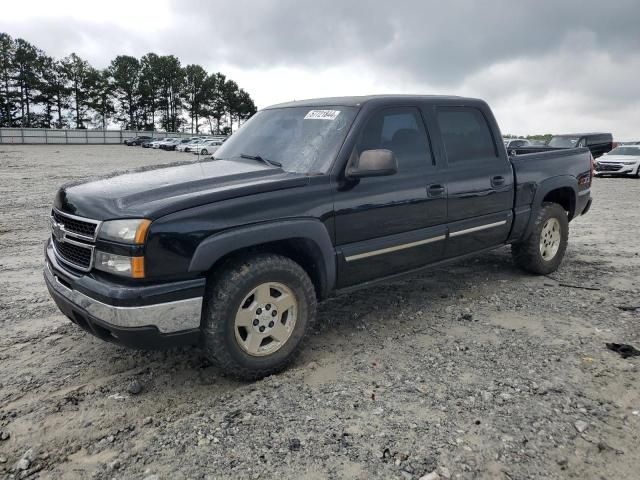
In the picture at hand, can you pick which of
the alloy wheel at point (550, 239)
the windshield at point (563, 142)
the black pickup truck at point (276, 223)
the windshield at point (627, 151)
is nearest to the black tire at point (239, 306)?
the black pickup truck at point (276, 223)

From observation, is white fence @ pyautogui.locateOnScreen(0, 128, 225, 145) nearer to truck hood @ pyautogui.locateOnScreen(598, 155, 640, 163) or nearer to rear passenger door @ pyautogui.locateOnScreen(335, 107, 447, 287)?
truck hood @ pyautogui.locateOnScreen(598, 155, 640, 163)

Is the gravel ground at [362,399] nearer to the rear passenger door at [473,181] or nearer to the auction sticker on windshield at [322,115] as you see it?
the rear passenger door at [473,181]

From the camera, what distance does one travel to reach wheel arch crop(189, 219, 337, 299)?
308 centimetres

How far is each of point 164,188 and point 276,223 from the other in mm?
744

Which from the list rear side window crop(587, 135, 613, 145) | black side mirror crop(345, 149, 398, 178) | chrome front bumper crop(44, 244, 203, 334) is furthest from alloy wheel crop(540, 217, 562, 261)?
rear side window crop(587, 135, 613, 145)

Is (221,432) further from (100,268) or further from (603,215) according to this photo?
(603,215)

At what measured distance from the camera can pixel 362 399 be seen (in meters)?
3.19

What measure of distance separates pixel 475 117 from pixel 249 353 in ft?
10.4

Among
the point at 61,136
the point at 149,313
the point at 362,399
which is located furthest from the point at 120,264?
the point at 61,136

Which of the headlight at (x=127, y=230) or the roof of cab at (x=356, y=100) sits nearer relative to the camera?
the headlight at (x=127, y=230)

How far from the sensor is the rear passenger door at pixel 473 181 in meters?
4.54

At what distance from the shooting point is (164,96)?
84.1 m

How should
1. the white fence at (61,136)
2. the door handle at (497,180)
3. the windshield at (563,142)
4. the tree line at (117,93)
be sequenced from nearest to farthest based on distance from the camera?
the door handle at (497,180)
the windshield at (563,142)
the white fence at (61,136)
the tree line at (117,93)

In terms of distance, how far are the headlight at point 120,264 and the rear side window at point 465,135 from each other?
9.23 ft
